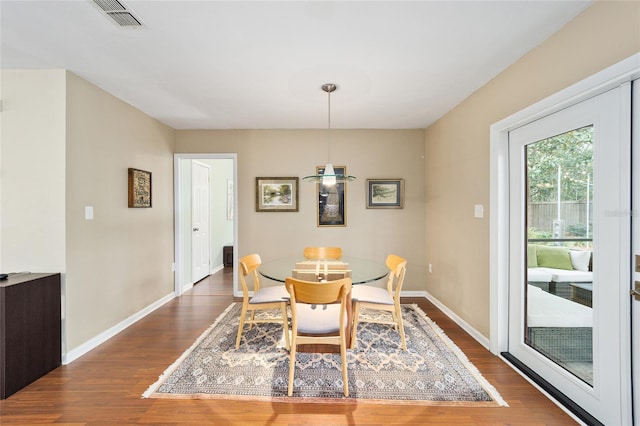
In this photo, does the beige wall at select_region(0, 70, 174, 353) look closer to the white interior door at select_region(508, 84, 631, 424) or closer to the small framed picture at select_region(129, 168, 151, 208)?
the small framed picture at select_region(129, 168, 151, 208)

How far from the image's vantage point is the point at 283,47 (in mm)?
2184

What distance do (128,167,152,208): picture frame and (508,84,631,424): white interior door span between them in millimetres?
3918

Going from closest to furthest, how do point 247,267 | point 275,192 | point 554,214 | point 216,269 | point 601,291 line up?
point 601,291 < point 554,214 < point 247,267 < point 275,192 < point 216,269

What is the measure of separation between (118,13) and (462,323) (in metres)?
3.94

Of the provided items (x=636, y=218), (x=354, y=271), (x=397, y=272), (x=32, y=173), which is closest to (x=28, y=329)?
(x=32, y=173)

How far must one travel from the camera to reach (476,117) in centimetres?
299

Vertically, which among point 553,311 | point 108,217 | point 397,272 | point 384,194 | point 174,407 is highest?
point 384,194

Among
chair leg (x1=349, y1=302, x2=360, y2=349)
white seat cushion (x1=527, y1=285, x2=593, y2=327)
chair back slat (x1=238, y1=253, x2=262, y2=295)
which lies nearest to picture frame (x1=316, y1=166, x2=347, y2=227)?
chair back slat (x1=238, y1=253, x2=262, y2=295)

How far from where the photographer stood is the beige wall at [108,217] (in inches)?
104

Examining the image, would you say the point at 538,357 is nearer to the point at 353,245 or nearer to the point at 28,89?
the point at 353,245

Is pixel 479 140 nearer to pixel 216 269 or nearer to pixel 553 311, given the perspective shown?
pixel 553 311

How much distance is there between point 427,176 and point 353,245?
4.81 feet

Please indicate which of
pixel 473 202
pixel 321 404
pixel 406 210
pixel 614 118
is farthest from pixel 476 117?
pixel 321 404

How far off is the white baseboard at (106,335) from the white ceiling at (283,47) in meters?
2.43
